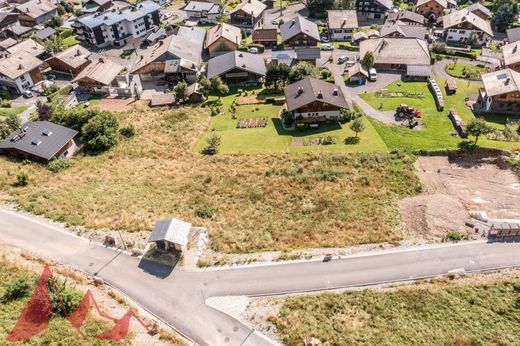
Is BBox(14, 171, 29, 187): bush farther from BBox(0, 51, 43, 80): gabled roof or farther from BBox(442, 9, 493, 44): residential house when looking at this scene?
BBox(442, 9, 493, 44): residential house

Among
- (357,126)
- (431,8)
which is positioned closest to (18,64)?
(357,126)

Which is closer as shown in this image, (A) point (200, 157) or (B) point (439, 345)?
(B) point (439, 345)

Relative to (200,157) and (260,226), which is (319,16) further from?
(260,226)

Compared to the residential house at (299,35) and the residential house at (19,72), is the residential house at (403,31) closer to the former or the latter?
the residential house at (299,35)

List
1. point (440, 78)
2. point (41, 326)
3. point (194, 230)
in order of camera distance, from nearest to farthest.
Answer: point (41, 326)
point (194, 230)
point (440, 78)

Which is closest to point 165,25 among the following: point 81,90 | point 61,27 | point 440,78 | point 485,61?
point 61,27

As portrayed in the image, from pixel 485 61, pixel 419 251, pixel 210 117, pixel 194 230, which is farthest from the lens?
pixel 485 61

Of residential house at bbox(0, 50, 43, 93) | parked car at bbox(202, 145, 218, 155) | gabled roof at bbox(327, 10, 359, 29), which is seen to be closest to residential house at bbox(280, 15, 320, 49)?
gabled roof at bbox(327, 10, 359, 29)
